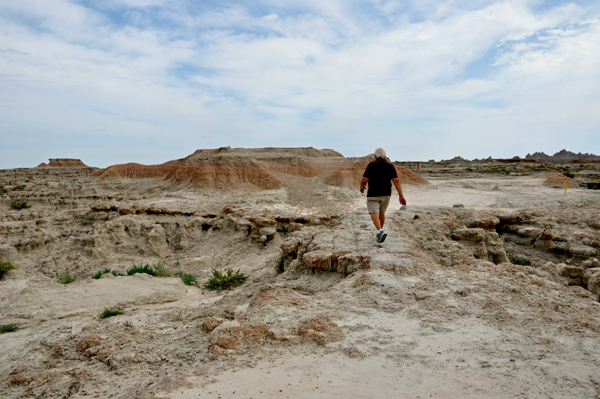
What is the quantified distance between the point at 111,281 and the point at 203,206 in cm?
661

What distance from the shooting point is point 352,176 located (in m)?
19.4

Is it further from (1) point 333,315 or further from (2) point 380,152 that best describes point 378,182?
(1) point 333,315

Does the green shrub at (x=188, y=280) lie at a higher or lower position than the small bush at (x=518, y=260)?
lower

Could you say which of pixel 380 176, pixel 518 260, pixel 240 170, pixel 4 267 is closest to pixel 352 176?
pixel 240 170

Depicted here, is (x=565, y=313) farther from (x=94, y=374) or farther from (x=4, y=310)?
(x=4, y=310)

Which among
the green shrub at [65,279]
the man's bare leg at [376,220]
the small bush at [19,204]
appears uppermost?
the man's bare leg at [376,220]

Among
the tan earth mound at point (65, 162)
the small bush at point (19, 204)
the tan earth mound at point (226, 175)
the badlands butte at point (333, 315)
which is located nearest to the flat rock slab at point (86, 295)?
the badlands butte at point (333, 315)

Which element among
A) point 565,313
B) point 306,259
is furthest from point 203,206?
point 565,313

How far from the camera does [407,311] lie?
4.02 meters

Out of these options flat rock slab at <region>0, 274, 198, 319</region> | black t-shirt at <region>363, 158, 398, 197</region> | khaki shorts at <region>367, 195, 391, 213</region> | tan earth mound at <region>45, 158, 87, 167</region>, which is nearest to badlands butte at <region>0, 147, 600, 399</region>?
flat rock slab at <region>0, 274, 198, 319</region>

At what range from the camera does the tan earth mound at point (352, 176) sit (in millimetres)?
18828

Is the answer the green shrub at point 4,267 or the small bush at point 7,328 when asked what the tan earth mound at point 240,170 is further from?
the small bush at point 7,328

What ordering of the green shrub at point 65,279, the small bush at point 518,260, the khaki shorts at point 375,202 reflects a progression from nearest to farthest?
the khaki shorts at point 375,202 → the small bush at point 518,260 → the green shrub at point 65,279

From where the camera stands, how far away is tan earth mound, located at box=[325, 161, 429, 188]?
18828mm
